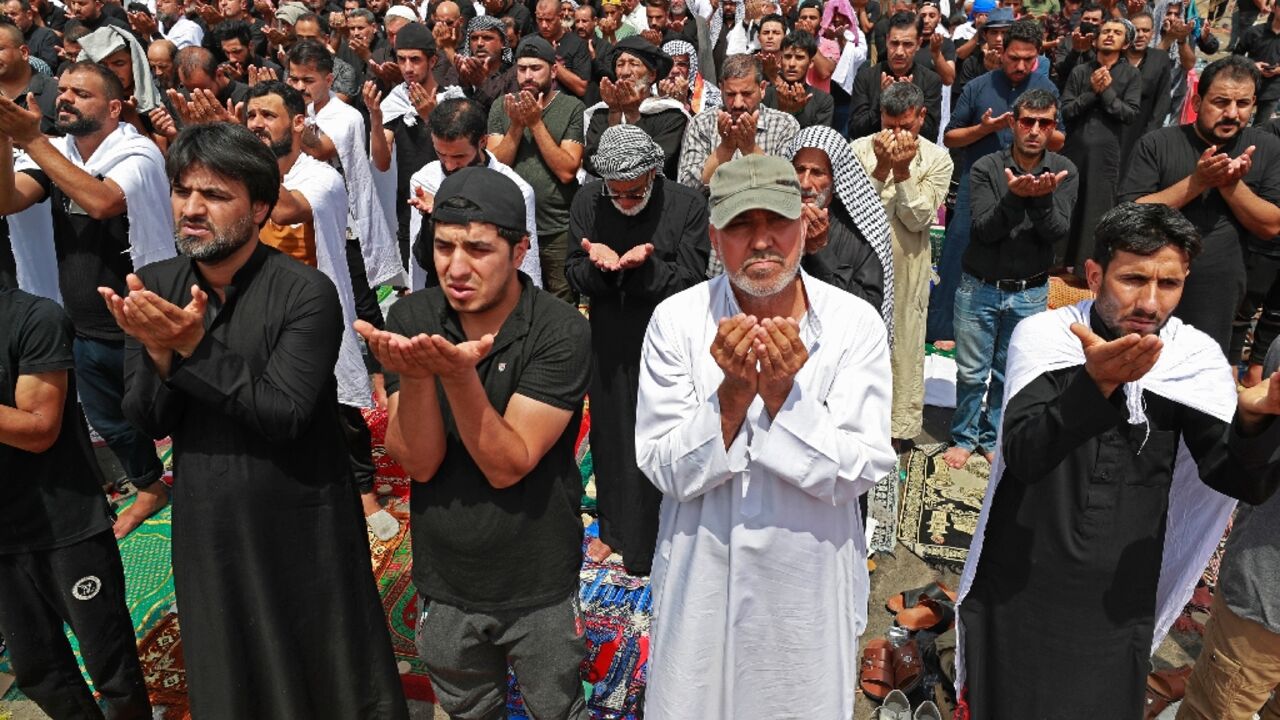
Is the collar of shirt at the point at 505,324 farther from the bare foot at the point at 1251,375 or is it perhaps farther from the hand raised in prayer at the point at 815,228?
the bare foot at the point at 1251,375

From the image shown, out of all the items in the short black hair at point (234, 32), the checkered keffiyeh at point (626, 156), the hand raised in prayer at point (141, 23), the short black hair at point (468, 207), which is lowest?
the short black hair at point (468, 207)

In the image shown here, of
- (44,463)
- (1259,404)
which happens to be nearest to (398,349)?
(44,463)

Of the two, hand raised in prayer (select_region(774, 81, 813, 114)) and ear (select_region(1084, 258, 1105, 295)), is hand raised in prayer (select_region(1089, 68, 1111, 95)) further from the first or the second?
ear (select_region(1084, 258, 1105, 295))

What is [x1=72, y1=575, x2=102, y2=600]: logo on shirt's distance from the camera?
3131 mm

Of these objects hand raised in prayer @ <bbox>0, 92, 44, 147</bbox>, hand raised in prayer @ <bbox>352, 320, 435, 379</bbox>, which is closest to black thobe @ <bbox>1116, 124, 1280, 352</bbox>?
hand raised in prayer @ <bbox>352, 320, 435, 379</bbox>

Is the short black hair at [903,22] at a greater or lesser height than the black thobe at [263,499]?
greater

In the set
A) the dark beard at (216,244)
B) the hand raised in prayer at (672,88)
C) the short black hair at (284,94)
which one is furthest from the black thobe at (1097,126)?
the dark beard at (216,244)

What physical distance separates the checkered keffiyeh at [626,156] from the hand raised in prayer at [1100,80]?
5.38 m

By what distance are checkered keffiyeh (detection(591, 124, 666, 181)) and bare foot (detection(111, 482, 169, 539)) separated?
3105 mm

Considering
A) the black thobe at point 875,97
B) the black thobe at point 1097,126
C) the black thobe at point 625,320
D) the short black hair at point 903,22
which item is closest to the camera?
the black thobe at point 625,320

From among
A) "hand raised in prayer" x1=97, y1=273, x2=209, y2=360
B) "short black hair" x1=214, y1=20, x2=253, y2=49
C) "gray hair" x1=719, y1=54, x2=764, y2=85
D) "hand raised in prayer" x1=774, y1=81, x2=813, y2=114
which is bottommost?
"hand raised in prayer" x1=97, y1=273, x2=209, y2=360

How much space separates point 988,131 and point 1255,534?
14.8 feet

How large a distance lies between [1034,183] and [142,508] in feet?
16.9

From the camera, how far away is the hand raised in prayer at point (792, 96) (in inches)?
266
